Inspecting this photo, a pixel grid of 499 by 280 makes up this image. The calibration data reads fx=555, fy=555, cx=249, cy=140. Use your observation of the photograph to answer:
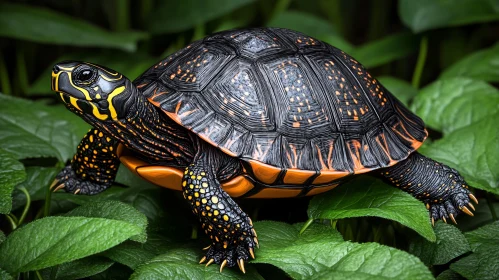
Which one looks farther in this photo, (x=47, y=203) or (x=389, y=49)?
(x=389, y=49)

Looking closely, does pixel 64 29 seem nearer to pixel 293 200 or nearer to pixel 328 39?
pixel 328 39

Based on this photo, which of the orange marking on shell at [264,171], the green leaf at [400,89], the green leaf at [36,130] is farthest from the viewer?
the green leaf at [400,89]

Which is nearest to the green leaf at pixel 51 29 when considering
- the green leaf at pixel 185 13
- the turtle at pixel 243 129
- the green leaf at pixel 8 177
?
the green leaf at pixel 185 13

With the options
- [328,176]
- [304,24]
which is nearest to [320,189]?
[328,176]

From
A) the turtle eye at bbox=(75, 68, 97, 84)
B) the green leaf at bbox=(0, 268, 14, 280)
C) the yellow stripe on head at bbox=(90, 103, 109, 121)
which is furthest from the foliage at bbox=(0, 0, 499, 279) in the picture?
the turtle eye at bbox=(75, 68, 97, 84)

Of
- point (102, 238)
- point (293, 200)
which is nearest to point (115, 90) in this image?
point (102, 238)

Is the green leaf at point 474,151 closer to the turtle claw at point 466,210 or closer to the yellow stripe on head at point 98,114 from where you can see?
the turtle claw at point 466,210

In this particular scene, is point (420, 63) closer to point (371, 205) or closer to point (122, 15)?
point (371, 205)
